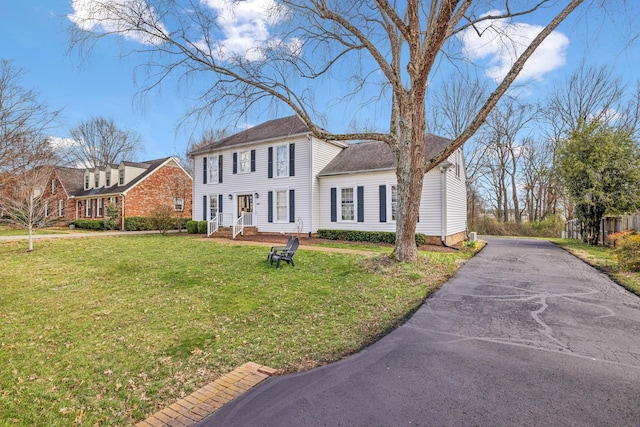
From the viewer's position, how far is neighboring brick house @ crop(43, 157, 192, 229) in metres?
24.8

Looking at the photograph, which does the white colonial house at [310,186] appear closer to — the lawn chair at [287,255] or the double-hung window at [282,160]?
the double-hung window at [282,160]

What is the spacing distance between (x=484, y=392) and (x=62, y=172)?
4013 cm

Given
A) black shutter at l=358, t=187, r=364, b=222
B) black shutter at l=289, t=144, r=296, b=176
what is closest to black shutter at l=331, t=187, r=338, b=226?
black shutter at l=358, t=187, r=364, b=222

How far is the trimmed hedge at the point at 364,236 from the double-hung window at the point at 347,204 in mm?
987

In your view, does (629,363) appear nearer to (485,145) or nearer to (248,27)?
(248,27)

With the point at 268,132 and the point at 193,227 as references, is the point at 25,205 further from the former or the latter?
the point at 268,132

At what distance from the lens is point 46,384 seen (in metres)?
3.05

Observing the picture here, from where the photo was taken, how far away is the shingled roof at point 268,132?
1755 cm

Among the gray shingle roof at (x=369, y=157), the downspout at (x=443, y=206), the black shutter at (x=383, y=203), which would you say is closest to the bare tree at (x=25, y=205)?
the gray shingle roof at (x=369, y=157)

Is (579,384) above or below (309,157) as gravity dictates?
below

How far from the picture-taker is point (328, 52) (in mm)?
9750

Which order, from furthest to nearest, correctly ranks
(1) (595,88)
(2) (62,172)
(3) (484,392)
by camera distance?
(2) (62,172) < (1) (595,88) < (3) (484,392)

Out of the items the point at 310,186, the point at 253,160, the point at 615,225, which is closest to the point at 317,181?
the point at 310,186

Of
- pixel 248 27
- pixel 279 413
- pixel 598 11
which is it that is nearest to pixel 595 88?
pixel 598 11
